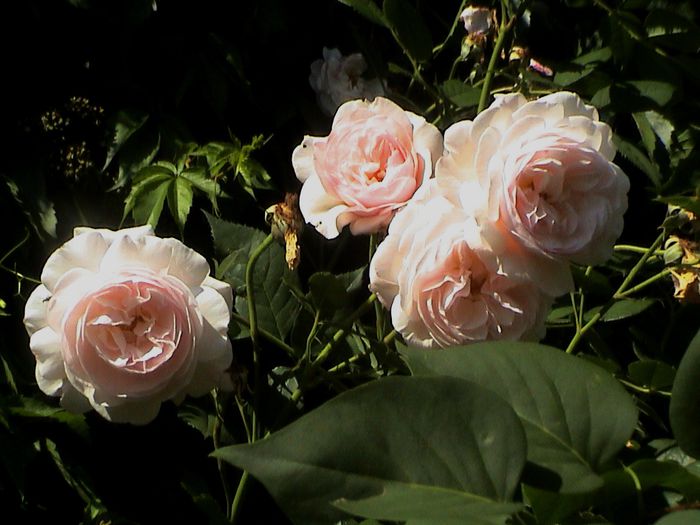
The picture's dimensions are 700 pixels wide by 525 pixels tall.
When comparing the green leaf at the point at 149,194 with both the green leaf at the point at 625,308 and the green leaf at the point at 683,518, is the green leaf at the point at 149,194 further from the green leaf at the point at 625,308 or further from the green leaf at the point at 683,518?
the green leaf at the point at 683,518

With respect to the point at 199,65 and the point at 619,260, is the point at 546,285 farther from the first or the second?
the point at 199,65

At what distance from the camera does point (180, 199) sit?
3.82 ft

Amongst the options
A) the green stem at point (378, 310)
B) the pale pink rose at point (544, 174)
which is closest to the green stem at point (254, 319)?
the green stem at point (378, 310)

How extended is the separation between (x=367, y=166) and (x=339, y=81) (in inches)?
21.0

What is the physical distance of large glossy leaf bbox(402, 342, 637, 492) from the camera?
0.46m

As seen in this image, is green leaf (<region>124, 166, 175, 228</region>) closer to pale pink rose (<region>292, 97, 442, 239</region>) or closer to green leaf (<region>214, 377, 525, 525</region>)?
pale pink rose (<region>292, 97, 442, 239</region>)

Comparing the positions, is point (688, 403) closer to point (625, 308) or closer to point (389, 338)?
point (389, 338)

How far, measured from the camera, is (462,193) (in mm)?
740

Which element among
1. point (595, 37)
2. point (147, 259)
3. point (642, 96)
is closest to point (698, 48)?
point (642, 96)

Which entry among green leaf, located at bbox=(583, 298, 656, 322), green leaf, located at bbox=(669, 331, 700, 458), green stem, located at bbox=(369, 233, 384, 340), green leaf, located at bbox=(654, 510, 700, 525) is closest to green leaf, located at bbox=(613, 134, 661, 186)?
green leaf, located at bbox=(583, 298, 656, 322)

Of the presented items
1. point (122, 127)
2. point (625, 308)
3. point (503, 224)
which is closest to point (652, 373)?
point (625, 308)

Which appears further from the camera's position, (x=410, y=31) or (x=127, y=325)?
(x=410, y=31)

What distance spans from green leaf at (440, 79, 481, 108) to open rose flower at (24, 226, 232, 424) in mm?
433

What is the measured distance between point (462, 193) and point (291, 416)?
360 millimetres
